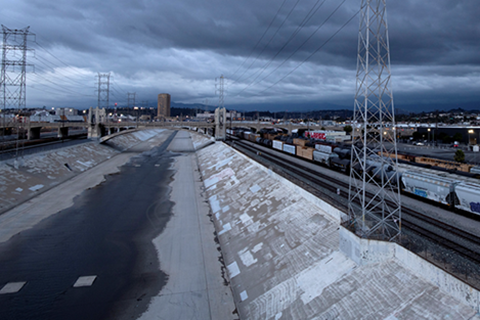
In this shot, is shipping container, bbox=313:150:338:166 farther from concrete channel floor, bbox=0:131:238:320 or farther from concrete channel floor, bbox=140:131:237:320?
concrete channel floor, bbox=140:131:237:320

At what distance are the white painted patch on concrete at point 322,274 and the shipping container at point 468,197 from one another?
41.0ft

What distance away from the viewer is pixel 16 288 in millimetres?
18672

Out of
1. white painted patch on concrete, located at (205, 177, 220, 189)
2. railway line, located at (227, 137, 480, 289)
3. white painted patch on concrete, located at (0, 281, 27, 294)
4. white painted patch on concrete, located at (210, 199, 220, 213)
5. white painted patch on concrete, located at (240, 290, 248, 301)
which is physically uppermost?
railway line, located at (227, 137, 480, 289)

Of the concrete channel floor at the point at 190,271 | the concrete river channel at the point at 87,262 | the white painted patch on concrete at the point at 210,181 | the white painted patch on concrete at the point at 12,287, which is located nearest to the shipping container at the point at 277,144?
the white painted patch on concrete at the point at 210,181

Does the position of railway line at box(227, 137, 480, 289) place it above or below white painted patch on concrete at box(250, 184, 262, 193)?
above

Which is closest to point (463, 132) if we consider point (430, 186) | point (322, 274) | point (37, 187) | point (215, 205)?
point (430, 186)

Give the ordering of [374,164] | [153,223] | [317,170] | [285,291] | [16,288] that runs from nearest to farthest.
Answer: [285,291]
[16,288]
[153,223]
[374,164]
[317,170]

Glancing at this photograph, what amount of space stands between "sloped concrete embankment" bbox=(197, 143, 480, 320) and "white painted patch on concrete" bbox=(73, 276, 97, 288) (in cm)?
979

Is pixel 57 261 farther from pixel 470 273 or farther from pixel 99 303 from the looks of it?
pixel 470 273

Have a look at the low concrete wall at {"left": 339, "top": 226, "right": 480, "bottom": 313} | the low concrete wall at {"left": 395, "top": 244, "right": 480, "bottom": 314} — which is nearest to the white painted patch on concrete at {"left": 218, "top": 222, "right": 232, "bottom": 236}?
the low concrete wall at {"left": 339, "top": 226, "right": 480, "bottom": 313}

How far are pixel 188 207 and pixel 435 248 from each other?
27.2 m

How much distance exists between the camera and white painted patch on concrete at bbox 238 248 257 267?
21.4m

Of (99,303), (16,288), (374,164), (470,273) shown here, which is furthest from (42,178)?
(470,273)

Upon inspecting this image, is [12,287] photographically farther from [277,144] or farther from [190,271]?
[277,144]
